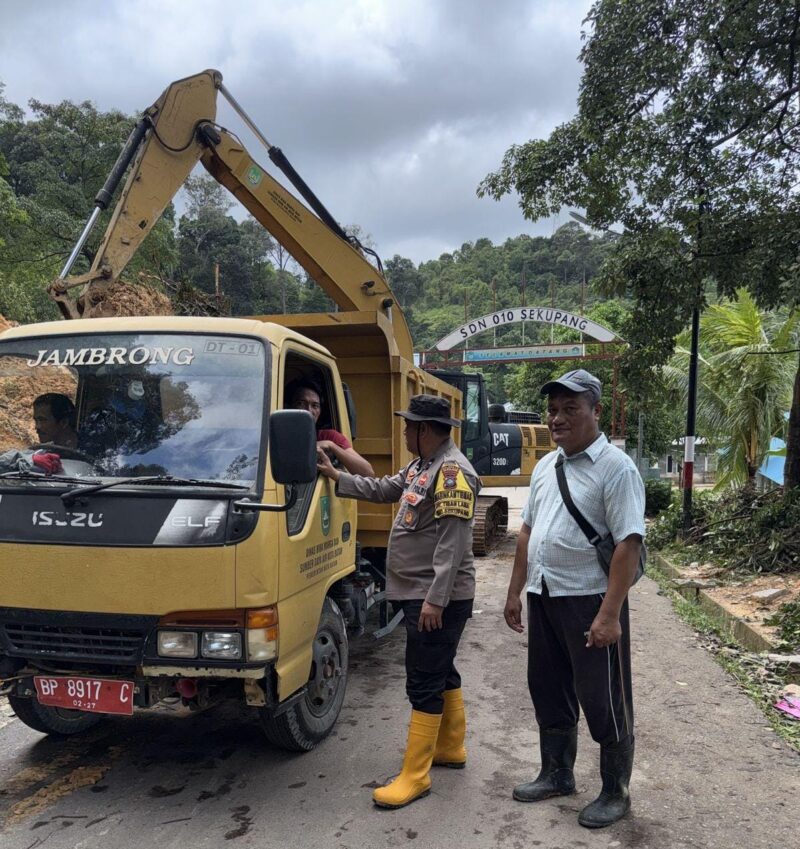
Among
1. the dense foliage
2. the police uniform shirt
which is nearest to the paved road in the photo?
the police uniform shirt

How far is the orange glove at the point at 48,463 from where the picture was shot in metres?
3.35

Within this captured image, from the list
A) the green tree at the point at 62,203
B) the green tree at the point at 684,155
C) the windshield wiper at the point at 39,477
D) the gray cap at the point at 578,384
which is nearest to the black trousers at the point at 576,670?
the gray cap at the point at 578,384

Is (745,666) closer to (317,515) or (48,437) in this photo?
(317,515)

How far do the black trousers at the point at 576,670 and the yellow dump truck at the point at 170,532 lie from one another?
1.14m

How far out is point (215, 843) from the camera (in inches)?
122

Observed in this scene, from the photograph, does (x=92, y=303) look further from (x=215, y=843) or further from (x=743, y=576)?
(x=743, y=576)

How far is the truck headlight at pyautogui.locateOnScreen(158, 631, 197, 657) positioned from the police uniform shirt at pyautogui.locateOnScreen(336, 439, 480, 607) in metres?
1.00

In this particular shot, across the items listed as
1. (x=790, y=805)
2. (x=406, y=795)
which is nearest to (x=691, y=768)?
(x=790, y=805)

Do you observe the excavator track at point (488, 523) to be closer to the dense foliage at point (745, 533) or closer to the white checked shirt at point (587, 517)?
the dense foliage at point (745, 533)

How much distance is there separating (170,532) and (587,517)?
1785 mm

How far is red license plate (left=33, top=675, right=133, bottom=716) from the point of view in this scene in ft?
10.2

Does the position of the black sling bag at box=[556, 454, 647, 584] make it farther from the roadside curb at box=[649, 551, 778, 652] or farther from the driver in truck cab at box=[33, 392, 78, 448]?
the roadside curb at box=[649, 551, 778, 652]

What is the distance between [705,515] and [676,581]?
2979 millimetres

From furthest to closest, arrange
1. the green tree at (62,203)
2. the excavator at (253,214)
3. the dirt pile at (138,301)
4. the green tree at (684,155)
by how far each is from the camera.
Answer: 1. the green tree at (62,203)
2. the dirt pile at (138,301)
3. the green tree at (684,155)
4. the excavator at (253,214)
